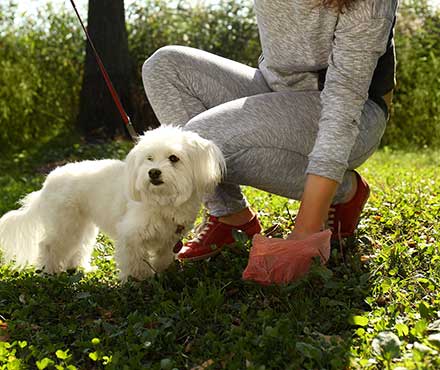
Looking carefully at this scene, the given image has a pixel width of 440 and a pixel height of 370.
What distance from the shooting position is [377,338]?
242cm

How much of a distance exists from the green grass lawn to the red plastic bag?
0.06 metres

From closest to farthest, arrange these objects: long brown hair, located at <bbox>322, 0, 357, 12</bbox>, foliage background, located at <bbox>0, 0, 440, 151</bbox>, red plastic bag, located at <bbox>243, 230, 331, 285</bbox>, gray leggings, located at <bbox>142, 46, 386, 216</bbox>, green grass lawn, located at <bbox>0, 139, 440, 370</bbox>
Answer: green grass lawn, located at <bbox>0, 139, 440, 370</bbox> < red plastic bag, located at <bbox>243, 230, 331, 285</bbox> < long brown hair, located at <bbox>322, 0, 357, 12</bbox> < gray leggings, located at <bbox>142, 46, 386, 216</bbox> < foliage background, located at <bbox>0, 0, 440, 151</bbox>

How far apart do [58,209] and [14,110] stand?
6.71 meters

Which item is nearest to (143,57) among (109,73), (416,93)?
(109,73)

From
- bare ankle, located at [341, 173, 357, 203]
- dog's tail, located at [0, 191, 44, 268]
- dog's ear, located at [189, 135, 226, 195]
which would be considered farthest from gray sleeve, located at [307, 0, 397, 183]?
dog's tail, located at [0, 191, 44, 268]

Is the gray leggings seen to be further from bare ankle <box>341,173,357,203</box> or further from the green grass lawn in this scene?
the green grass lawn

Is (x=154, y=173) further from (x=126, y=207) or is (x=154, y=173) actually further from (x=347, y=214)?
(x=347, y=214)

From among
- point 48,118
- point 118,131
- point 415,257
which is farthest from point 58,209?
point 48,118

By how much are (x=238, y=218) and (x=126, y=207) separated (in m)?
0.63

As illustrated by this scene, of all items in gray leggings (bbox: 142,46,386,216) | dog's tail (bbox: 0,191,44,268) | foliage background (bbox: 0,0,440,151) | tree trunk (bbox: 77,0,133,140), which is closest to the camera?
gray leggings (bbox: 142,46,386,216)

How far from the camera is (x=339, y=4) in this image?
312cm

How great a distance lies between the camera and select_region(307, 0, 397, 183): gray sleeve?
3.04 metres

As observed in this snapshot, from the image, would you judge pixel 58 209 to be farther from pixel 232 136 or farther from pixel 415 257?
pixel 415 257

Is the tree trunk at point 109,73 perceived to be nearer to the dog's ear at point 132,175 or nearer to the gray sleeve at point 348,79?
the dog's ear at point 132,175
